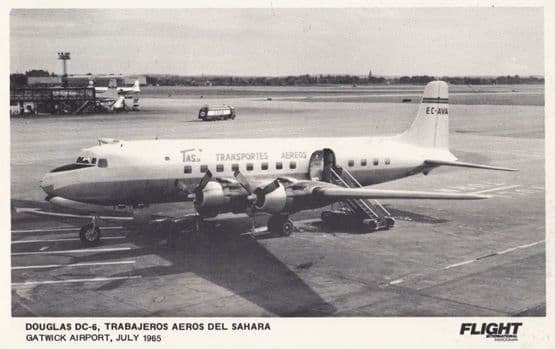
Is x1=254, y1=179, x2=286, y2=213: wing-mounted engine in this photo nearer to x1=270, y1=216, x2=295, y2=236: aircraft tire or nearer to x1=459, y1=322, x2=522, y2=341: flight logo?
x1=270, y1=216, x2=295, y2=236: aircraft tire

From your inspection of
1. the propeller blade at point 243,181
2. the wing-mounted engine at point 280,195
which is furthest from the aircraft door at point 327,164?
the propeller blade at point 243,181

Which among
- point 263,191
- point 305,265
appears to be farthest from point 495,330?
point 263,191

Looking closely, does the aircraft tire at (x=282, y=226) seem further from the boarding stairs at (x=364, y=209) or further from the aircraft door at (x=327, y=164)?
the boarding stairs at (x=364, y=209)

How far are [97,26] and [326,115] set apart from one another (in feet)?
192

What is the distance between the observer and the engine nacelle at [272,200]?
2019 centimetres

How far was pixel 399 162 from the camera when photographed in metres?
27.1

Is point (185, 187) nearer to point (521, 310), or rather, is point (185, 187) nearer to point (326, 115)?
point (521, 310)

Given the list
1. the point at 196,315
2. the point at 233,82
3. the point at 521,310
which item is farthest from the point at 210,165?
the point at 233,82

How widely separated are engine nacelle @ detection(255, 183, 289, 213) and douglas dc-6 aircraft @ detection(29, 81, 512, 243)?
0.03 m

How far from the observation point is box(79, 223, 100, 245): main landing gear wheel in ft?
73.0

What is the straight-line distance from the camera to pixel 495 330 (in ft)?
48.2

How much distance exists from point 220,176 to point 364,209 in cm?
604

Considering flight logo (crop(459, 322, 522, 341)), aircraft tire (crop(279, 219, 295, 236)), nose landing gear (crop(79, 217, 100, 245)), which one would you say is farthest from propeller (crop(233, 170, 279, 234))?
flight logo (crop(459, 322, 522, 341))
